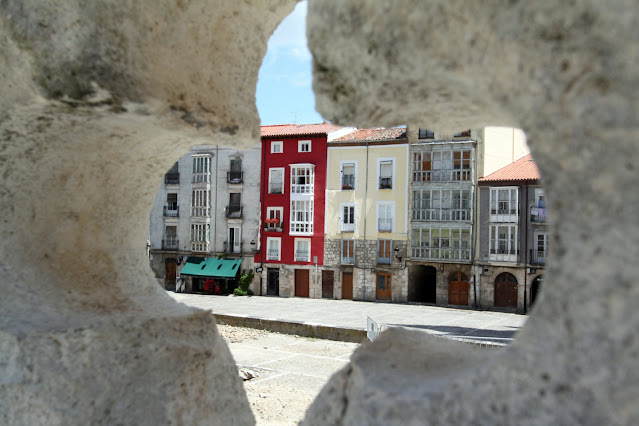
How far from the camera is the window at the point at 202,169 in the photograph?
104 ft

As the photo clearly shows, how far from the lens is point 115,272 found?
417cm

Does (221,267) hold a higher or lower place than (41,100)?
lower

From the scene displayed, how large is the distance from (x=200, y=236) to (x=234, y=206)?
245 centimetres

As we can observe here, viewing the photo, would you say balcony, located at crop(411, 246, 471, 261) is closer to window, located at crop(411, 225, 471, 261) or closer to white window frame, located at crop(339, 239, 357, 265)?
window, located at crop(411, 225, 471, 261)

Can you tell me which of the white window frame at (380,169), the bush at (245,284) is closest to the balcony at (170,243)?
the bush at (245,284)

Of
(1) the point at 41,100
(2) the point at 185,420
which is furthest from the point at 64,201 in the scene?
(2) the point at 185,420

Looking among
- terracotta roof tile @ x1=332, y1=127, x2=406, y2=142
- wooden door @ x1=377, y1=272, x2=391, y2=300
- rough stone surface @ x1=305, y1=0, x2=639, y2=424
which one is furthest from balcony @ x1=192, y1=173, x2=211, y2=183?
rough stone surface @ x1=305, y1=0, x2=639, y2=424

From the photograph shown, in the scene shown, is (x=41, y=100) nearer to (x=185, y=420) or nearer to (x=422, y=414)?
(x=185, y=420)

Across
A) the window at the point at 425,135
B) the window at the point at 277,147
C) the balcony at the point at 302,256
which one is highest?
the window at the point at 425,135

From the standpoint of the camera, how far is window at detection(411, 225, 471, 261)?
87.0 ft

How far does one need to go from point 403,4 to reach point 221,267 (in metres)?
29.4

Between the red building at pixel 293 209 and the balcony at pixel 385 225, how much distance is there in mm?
2960

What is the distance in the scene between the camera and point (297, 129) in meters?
30.8

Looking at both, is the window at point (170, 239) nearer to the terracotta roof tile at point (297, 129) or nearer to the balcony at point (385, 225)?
the terracotta roof tile at point (297, 129)
